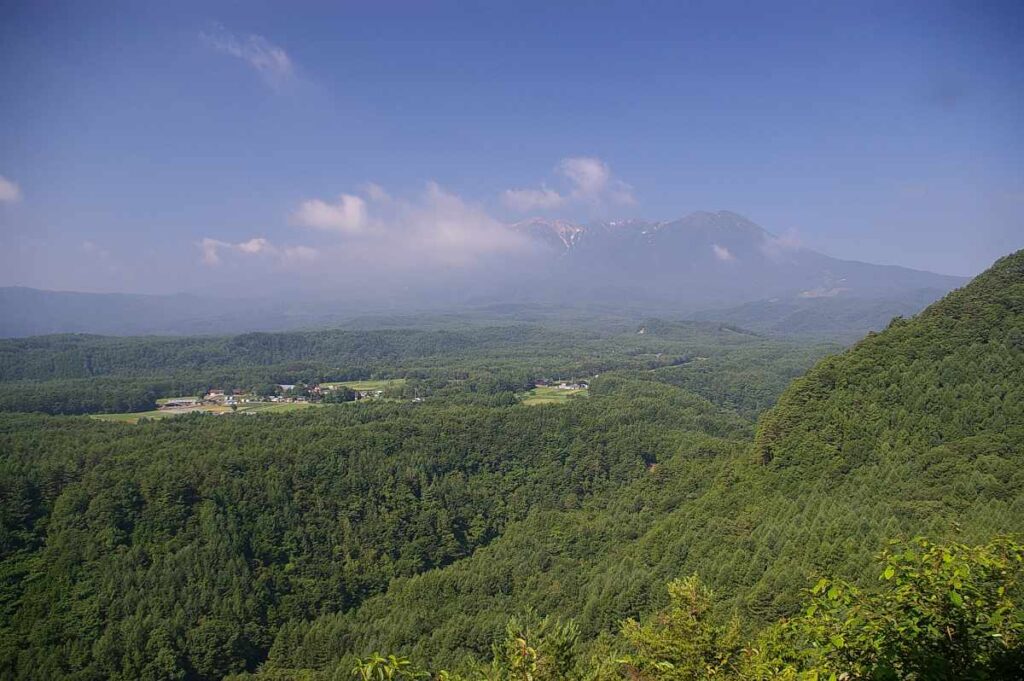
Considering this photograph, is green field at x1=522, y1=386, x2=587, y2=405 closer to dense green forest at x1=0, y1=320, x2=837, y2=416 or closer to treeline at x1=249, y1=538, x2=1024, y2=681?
dense green forest at x1=0, y1=320, x2=837, y2=416

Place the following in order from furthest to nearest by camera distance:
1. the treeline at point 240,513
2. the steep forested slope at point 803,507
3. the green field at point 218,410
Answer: the green field at point 218,410, the treeline at point 240,513, the steep forested slope at point 803,507

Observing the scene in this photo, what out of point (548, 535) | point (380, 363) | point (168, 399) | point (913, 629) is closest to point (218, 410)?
point (168, 399)

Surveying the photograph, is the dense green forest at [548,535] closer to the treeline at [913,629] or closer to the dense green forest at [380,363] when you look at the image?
the treeline at [913,629]

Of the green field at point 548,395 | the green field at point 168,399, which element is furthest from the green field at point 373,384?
the green field at point 548,395

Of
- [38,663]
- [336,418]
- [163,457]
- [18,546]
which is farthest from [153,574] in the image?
[336,418]

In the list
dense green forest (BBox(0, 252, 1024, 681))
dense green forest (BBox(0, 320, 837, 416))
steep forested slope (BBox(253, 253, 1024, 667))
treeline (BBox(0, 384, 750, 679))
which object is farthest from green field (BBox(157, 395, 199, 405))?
steep forested slope (BBox(253, 253, 1024, 667))

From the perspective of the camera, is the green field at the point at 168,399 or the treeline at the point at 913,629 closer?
the treeline at the point at 913,629

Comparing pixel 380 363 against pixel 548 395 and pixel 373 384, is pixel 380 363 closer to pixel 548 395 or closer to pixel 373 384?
pixel 373 384
